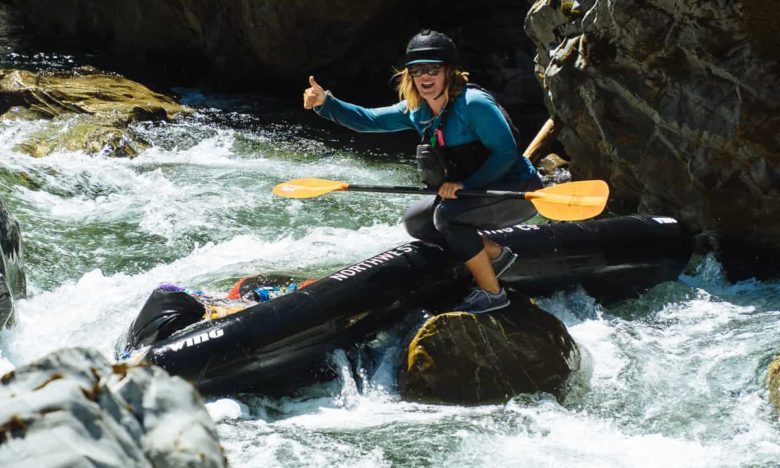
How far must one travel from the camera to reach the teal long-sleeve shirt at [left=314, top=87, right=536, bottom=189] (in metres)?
4.33

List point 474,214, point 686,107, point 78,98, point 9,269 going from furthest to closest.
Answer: point 78,98 → point 686,107 → point 9,269 → point 474,214

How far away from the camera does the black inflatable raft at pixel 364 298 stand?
4.16 m

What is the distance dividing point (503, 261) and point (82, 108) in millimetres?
7140

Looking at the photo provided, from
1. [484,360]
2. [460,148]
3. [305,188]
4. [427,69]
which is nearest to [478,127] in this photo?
[460,148]

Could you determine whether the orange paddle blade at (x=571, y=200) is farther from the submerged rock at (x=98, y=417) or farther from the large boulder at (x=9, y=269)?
the submerged rock at (x=98, y=417)

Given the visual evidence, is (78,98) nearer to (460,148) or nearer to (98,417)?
(460,148)

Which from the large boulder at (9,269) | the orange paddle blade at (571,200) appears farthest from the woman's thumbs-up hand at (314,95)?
the large boulder at (9,269)

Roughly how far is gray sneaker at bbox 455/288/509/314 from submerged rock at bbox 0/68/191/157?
555 centimetres

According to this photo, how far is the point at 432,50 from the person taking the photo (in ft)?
14.1

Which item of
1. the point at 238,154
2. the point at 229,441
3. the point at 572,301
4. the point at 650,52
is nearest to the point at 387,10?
the point at 238,154

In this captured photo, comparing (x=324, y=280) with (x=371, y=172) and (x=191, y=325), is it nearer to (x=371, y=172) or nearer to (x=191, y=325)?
(x=191, y=325)

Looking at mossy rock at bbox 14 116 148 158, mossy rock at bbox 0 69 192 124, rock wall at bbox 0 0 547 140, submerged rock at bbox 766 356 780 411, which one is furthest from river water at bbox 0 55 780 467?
rock wall at bbox 0 0 547 140

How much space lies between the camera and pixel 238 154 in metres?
9.85

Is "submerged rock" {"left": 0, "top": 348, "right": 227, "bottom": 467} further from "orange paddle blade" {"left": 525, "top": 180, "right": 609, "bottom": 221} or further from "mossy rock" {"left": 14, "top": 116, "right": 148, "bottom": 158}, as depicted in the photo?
"mossy rock" {"left": 14, "top": 116, "right": 148, "bottom": 158}
